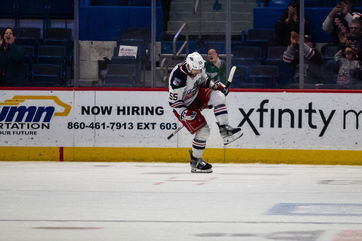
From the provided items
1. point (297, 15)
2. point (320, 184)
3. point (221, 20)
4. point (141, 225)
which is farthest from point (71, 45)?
point (141, 225)

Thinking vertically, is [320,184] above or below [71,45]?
below

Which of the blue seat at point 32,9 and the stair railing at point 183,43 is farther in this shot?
the blue seat at point 32,9

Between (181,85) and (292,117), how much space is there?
263 cm

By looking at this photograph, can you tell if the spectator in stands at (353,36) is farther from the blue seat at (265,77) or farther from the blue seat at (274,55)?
the blue seat at (265,77)

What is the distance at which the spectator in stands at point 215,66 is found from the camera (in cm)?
1569

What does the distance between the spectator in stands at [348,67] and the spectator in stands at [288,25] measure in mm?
661

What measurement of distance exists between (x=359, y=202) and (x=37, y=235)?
3.66 meters

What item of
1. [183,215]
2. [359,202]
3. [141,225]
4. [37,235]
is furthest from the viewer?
[359,202]

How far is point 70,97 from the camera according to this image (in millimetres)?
15820

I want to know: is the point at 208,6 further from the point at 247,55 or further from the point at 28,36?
the point at 28,36

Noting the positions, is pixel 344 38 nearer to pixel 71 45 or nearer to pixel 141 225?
pixel 71 45

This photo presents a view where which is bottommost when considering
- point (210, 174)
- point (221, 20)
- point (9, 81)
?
point (210, 174)

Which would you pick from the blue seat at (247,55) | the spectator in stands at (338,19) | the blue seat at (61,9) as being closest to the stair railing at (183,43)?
the blue seat at (247,55)

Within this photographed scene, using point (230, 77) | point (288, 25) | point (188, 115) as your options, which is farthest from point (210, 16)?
point (188, 115)
